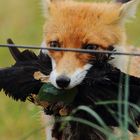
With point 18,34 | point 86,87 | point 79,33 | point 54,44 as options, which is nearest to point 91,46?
point 79,33

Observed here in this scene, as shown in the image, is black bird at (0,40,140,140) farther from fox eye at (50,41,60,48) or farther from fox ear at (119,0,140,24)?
fox ear at (119,0,140,24)

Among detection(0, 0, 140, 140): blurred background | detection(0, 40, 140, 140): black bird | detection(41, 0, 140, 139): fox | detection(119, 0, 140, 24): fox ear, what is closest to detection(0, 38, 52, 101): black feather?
detection(0, 40, 140, 140): black bird

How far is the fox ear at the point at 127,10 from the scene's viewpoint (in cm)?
774

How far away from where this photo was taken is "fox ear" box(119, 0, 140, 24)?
774 centimetres

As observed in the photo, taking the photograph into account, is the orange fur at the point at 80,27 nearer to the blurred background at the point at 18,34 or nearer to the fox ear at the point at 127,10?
the fox ear at the point at 127,10

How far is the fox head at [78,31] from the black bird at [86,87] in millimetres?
97

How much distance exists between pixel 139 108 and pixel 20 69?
1.14m

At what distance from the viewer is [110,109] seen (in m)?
6.70

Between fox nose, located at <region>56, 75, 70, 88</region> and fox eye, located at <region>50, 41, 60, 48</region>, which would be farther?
fox eye, located at <region>50, 41, 60, 48</region>

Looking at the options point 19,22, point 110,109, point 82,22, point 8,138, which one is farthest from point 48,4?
point 19,22

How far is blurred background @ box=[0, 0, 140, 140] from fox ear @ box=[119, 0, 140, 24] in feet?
8.56

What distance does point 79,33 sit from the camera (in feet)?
23.8

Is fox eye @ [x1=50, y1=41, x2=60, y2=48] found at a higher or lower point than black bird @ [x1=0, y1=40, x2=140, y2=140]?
higher

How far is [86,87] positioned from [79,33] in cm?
60
